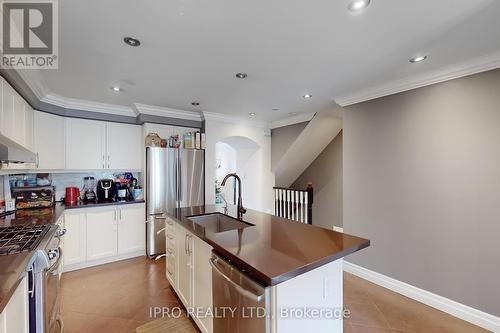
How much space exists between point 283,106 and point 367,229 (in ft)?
7.34

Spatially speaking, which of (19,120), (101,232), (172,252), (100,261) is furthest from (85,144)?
(172,252)

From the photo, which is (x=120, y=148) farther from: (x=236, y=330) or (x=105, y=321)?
(x=236, y=330)

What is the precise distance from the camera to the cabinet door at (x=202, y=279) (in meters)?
1.70

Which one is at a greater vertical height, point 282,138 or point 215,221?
point 282,138

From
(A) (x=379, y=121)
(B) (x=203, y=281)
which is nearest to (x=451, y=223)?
(A) (x=379, y=121)

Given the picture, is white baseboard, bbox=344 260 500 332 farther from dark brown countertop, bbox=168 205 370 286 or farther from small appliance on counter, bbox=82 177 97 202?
small appliance on counter, bbox=82 177 97 202

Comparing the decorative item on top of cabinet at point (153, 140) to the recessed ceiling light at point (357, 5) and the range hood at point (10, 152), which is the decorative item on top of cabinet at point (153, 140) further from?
the recessed ceiling light at point (357, 5)

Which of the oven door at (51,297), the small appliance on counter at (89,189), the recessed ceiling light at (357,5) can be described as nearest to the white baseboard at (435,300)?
the recessed ceiling light at (357,5)

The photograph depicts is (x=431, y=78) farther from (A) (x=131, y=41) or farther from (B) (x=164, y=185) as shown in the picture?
(B) (x=164, y=185)

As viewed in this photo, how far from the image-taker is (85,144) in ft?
11.4

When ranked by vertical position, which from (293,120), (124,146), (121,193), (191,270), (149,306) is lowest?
(149,306)

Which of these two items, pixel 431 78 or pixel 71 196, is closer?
pixel 431 78

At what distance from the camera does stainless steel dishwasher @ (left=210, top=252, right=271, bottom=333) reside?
3.88ft

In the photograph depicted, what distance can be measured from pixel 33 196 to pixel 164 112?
2128 millimetres
